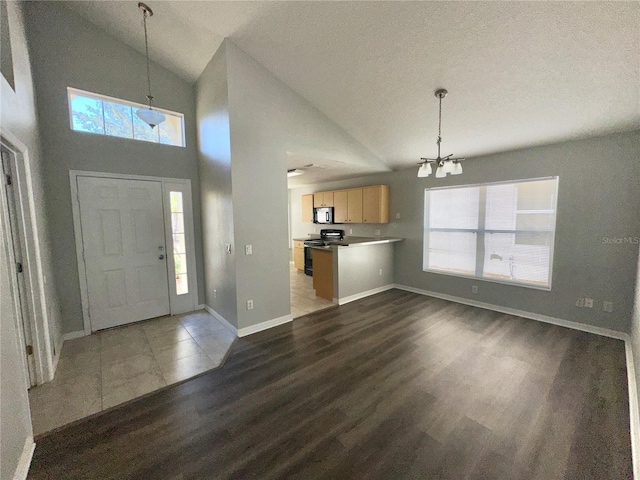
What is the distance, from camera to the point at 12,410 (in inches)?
56.6


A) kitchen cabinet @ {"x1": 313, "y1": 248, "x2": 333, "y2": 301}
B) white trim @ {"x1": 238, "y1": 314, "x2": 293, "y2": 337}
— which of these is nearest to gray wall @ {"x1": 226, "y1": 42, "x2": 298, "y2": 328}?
white trim @ {"x1": 238, "y1": 314, "x2": 293, "y2": 337}

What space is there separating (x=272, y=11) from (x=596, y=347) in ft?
16.3

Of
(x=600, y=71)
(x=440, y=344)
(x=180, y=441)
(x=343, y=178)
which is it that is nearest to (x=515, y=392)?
(x=440, y=344)

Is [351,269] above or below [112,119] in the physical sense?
below

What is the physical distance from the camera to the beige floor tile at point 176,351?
270 cm

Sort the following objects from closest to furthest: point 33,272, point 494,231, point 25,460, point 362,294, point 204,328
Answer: point 25,460 → point 33,272 → point 204,328 → point 494,231 → point 362,294

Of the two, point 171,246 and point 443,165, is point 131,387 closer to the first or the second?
point 171,246

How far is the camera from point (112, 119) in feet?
10.9

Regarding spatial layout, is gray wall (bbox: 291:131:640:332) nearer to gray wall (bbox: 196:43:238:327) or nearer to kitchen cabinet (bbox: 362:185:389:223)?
kitchen cabinet (bbox: 362:185:389:223)

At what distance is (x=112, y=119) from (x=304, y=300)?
12.7ft

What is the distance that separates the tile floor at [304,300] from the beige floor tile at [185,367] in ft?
4.65

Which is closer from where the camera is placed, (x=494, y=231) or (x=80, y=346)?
(x=80, y=346)

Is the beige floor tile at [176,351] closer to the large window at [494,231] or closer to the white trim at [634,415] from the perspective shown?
the white trim at [634,415]

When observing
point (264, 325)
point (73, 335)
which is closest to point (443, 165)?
point (264, 325)
